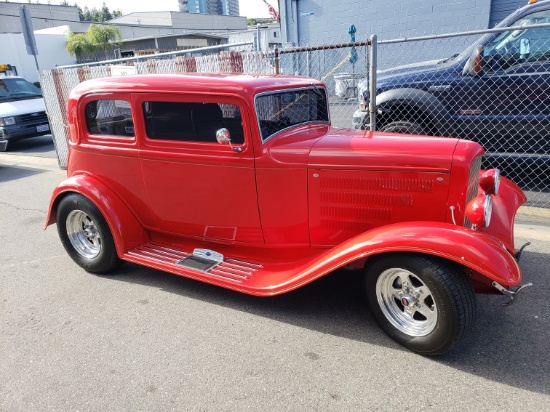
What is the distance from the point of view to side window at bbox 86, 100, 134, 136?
354 cm

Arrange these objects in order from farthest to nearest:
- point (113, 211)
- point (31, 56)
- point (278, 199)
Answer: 1. point (31, 56)
2. point (113, 211)
3. point (278, 199)

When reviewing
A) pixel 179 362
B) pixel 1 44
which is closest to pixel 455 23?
pixel 179 362

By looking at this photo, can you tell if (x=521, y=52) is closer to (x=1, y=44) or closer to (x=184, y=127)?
(x=184, y=127)

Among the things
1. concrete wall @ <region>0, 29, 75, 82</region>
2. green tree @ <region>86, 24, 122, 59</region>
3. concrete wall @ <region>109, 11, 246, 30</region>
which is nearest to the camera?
concrete wall @ <region>0, 29, 75, 82</region>

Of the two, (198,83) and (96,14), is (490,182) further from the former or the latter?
(96,14)

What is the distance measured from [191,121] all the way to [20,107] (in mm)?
9286

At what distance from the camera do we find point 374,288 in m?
2.69

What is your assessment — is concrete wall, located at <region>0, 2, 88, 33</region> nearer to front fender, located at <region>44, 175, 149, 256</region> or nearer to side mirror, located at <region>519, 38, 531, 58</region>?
front fender, located at <region>44, 175, 149, 256</region>

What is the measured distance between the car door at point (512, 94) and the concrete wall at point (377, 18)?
26.0ft

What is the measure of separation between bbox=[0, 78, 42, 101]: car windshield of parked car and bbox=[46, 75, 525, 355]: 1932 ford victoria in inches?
346

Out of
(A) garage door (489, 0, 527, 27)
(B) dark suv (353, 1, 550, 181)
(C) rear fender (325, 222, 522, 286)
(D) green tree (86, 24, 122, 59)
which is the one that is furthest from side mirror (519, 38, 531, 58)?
(D) green tree (86, 24, 122, 59)

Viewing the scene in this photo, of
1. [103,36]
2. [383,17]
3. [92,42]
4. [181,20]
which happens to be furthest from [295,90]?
[181,20]

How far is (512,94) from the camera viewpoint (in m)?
4.89

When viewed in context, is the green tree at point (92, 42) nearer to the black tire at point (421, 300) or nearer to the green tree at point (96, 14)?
the black tire at point (421, 300)
